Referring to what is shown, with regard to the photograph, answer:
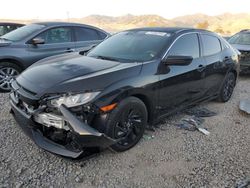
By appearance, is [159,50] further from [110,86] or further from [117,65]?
[110,86]

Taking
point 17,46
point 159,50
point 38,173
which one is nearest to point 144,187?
point 38,173

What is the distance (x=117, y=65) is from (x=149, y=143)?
3.97 ft

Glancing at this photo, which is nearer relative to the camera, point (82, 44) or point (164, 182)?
point (164, 182)

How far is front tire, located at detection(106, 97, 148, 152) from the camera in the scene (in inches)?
130

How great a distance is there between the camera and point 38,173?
3.16 metres

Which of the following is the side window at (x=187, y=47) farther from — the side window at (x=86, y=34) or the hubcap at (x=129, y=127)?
the side window at (x=86, y=34)

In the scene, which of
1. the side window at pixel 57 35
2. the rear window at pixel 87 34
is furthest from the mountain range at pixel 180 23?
the side window at pixel 57 35

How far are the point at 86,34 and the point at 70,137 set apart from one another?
14.8 ft

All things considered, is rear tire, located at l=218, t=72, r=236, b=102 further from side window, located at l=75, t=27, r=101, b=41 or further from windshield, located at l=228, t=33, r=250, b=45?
windshield, located at l=228, t=33, r=250, b=45

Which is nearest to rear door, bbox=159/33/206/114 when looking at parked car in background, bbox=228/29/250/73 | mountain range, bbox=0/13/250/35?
parked car in background, bbox=228/29/250/73

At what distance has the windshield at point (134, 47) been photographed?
13.3ft

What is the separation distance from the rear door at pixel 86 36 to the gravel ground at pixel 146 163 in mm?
3108

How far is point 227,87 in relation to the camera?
5914mm

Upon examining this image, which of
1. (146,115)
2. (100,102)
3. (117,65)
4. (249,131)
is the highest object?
(117,65)
